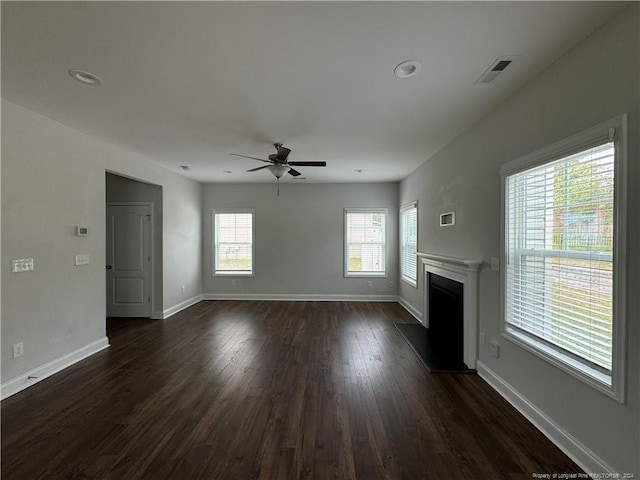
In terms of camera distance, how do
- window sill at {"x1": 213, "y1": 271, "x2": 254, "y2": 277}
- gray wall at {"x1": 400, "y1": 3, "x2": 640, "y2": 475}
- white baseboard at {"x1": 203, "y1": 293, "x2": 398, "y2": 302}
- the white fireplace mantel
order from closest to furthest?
1. gray wall at {"x1": 400, "y1": 3, "x2": 640, "y2": 475}
2. the white fireplace mantel
3. white baseboard at {"x1": 203, "y1": 293, "x2": 398, "y2": 302}
4. window sill at {"x1": 213, "y1": 271, "x2": 254, "y2": 277}

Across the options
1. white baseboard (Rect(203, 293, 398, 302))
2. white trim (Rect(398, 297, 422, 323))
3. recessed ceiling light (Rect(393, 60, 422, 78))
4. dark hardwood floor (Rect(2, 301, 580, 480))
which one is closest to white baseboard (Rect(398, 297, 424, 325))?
white trim (Rect(398, 297, 422, 323))

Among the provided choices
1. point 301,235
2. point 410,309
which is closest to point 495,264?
point 410,309

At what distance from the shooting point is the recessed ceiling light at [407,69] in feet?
6.73

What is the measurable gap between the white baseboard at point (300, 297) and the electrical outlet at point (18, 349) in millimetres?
4027

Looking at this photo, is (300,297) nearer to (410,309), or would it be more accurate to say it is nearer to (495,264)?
(410,309)

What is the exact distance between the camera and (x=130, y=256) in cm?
527

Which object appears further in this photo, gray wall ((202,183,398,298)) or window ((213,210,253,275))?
window ((213,210,253,275))

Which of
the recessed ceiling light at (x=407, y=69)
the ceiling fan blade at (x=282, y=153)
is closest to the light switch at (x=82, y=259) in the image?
the ceiling fan blade at (x=282, y=153)

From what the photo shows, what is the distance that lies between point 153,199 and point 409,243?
5.14 metres

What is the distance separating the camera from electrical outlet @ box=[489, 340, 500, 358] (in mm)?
2799

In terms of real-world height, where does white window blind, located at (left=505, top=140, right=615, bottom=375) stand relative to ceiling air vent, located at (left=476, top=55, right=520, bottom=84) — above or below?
below

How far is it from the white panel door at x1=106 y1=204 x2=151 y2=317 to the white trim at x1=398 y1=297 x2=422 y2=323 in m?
5.07

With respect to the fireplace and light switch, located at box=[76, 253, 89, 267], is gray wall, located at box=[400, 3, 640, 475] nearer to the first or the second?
the fireplace

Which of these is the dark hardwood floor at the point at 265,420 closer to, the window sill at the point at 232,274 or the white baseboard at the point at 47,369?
the white baseboard at the point at 47,369
